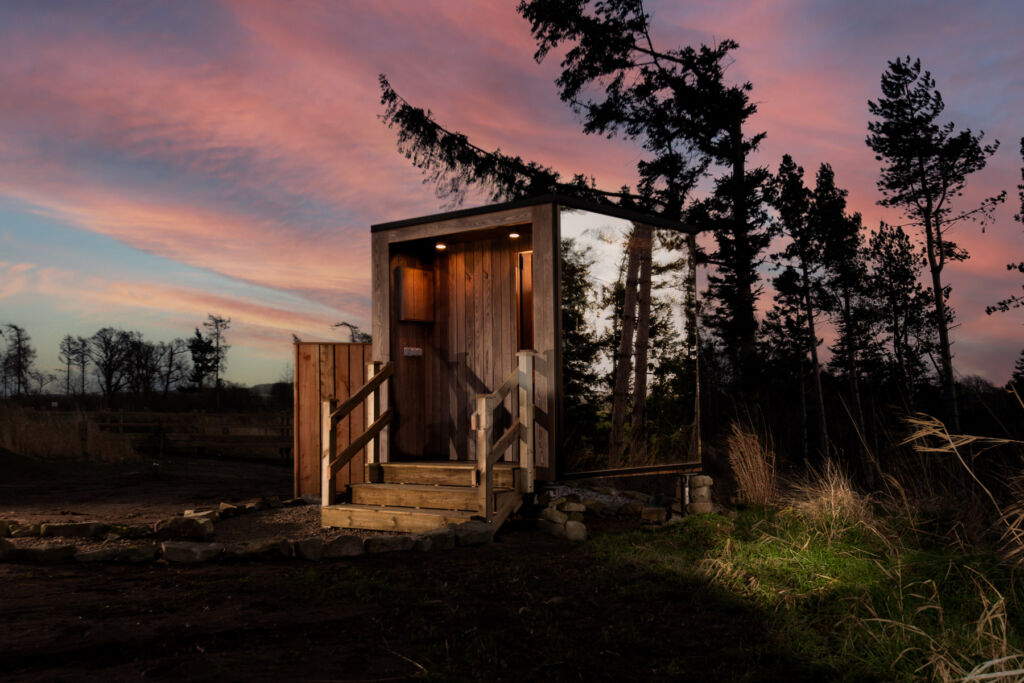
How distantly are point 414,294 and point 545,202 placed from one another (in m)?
2.16

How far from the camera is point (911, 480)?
22.7 ft

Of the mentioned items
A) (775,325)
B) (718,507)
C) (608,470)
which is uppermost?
(775,325)

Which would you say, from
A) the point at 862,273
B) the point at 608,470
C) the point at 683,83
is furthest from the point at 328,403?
the point at 862,273

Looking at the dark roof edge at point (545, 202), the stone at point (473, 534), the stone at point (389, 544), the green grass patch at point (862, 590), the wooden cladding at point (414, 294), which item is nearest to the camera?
the green grass patch at point (862, 590)

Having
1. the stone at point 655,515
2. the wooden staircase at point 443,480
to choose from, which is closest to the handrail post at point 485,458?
the wooden staircase at point 443,480

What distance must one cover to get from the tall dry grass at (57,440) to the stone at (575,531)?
11.0 meters

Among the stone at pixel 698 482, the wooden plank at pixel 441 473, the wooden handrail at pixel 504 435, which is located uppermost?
the wooden handrail at pixel 504 435

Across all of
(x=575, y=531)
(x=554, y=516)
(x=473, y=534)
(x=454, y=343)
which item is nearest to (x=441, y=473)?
(x=554, y=516)

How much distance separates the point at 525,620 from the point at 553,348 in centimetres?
340

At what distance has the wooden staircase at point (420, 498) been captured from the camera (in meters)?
6.96

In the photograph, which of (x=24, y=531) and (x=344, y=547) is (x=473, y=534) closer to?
(x=344, y=547)

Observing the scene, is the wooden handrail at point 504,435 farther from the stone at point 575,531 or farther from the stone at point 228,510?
the stone at point 228,510

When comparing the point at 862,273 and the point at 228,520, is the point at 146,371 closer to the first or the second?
the point at 862,273

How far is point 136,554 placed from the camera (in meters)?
5.75
